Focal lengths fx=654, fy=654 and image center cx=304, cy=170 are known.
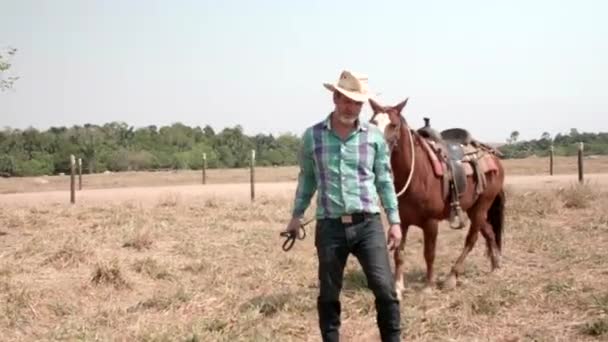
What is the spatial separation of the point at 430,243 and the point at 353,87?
10.0 ft

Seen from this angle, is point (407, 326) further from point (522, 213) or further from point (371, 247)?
point (522, 213)

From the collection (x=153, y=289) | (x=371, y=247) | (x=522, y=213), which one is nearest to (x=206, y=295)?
(x=153, y=289)

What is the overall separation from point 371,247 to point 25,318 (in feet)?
10.6

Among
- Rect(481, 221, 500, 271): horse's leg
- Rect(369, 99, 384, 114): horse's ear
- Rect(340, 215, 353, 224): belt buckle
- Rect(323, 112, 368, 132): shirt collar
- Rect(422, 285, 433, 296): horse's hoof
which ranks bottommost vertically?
Rect(422, 285, 433, 296): horse's hoof

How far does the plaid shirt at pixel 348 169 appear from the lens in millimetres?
3979

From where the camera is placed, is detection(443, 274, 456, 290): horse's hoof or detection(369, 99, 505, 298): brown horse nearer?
detection(369, 99, 505, 298): brown horse

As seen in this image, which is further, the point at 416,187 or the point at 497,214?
the point at 497,214

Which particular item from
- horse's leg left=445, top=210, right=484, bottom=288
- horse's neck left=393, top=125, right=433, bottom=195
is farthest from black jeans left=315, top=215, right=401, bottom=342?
horse's leg left=445, top=210, right=484, bottom=288

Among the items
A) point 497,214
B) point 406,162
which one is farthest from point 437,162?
point 497,214

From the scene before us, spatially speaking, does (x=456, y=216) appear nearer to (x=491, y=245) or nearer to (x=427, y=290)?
(x=427, y=290)

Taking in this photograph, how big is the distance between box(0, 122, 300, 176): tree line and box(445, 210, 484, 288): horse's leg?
36485mm

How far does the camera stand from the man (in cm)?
397

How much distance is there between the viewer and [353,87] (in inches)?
157

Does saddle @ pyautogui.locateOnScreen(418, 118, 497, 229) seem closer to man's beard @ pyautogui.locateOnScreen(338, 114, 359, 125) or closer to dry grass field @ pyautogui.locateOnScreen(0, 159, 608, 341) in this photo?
dry grass field @ pyautogui.locateOnScreen(0, 159, 608, 341)
